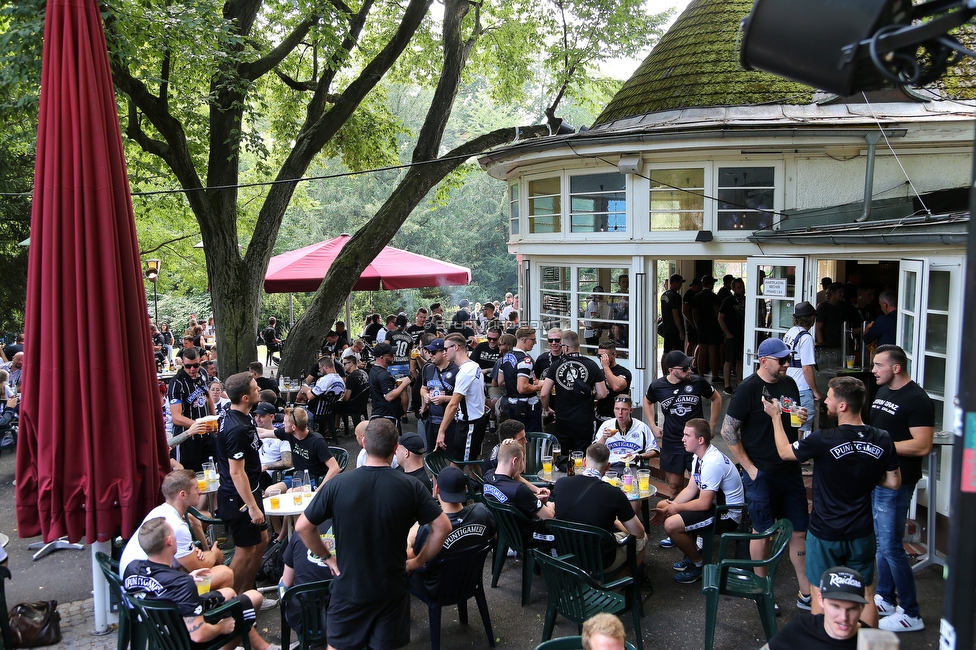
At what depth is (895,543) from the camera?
5.34m

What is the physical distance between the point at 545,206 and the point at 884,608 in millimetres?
7845

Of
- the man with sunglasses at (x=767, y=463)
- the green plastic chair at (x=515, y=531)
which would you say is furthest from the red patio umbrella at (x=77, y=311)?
the man with sunglasses at (x=767, y=463)

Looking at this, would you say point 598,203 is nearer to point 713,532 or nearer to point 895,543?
point 713,532

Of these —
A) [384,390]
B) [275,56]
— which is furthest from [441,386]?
[275,56]

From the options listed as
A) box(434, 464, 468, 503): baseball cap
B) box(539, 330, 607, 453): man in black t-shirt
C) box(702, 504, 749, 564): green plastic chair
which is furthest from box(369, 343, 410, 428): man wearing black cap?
box(702, 504, 749, 564): green plastic chair

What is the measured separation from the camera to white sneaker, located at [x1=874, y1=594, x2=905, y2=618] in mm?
5430

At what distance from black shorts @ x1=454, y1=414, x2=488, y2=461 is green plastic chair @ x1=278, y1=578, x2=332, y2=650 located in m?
3.60

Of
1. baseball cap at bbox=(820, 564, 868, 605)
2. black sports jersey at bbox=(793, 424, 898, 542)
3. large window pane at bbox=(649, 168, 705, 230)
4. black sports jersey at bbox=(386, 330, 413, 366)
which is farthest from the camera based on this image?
black sports jersey at bbox=(386, 330, 413, 366)

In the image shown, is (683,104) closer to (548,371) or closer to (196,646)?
(548,371)

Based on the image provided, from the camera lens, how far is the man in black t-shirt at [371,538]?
4191 mm

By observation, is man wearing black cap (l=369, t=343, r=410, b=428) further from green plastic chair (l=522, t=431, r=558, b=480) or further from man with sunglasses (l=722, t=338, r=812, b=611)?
man with sunglasses (l=722, t=338, r=812, b=611)

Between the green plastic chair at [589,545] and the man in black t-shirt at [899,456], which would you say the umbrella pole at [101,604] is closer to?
the green plastic chair at [589,545]

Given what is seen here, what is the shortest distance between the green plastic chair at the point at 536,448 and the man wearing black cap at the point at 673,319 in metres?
5.99

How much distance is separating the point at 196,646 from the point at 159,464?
1.48m
